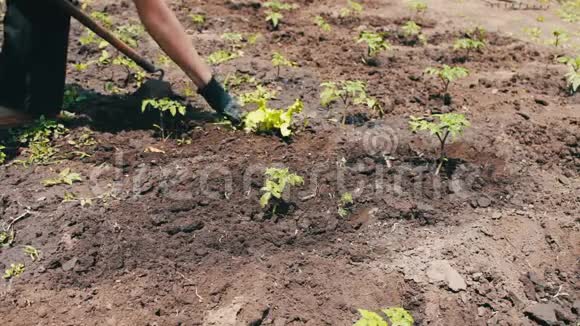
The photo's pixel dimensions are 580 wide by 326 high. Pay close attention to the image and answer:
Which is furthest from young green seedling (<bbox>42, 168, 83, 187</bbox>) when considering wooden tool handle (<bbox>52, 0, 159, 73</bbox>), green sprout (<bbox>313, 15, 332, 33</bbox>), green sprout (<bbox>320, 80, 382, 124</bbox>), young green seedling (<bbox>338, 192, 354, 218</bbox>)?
green sprout (<bbox>313, 15, 332, 33</bbox>)

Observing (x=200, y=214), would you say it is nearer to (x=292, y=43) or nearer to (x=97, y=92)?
(x=97, y=92)

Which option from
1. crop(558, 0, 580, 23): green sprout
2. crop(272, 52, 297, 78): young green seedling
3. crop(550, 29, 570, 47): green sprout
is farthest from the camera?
crop(558, 0, 580, 23): green sprout

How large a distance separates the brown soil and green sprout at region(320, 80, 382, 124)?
0.10m

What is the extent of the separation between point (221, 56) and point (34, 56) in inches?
62.7

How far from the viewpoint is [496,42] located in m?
5.38

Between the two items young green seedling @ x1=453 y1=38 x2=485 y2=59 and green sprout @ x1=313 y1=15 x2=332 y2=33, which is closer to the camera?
young green seedling @ x1=453 y1=38 x2=485 y2=59

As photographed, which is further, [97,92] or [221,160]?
[97,92]

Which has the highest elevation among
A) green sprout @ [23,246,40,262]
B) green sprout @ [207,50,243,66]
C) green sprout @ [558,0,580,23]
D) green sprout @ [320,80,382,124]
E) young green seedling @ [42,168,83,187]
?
green sprout @ [558,0,580,23]

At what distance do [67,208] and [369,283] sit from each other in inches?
67.1

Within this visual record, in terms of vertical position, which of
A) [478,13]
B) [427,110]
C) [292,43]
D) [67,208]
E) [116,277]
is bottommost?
[116,277]

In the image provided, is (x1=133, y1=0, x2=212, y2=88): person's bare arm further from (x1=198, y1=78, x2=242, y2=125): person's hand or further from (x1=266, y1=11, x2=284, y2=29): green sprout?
(x1=266, y1=11, x2=284, y2=29): green sprout

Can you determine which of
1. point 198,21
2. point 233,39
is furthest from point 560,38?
point 198,21

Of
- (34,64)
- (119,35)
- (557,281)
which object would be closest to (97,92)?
(34,64)

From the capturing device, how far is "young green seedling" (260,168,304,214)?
9.98 ft
